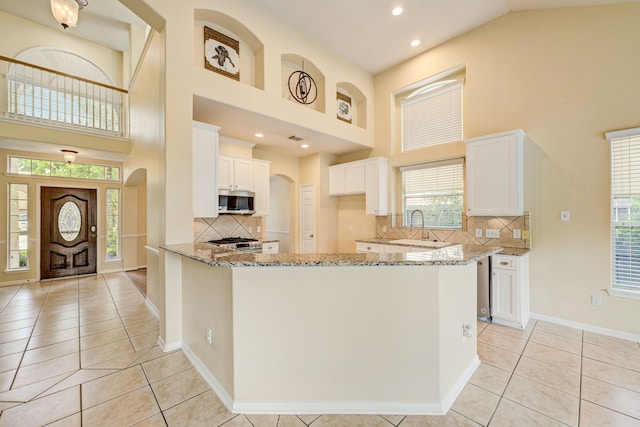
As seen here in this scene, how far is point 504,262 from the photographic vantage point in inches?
126

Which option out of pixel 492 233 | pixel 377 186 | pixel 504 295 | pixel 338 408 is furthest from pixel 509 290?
pixel 338 408

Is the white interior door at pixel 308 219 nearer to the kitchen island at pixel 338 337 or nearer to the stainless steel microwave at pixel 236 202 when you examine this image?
the stainless steel microwave at pixel 236 202

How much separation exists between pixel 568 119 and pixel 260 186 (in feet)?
14.8

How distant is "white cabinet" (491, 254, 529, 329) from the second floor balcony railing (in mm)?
7268

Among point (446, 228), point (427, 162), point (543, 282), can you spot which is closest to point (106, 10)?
point (427, 162)

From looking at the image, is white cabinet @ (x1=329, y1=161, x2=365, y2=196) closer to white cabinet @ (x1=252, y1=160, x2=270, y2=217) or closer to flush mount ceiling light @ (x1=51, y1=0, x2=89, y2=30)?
white cabinet @ (x1=252, y1=160, x2=270, y2=217)

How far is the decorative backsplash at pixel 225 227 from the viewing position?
171 inches

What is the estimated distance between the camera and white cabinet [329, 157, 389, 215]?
15.8ft

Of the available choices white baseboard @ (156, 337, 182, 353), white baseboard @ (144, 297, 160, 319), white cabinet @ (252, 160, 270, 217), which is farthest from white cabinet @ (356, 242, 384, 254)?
white baseboard @ (144, 297, 160, 319)

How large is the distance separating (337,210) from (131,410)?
464 centimetres

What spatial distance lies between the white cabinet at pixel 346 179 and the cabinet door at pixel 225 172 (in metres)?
2.12

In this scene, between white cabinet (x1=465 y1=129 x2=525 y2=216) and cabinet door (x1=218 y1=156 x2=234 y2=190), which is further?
cabinet door (x1=218 y1=156 x2=234 y2=190)

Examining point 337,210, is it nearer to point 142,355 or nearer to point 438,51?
point 438,51

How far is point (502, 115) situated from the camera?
3.68m
